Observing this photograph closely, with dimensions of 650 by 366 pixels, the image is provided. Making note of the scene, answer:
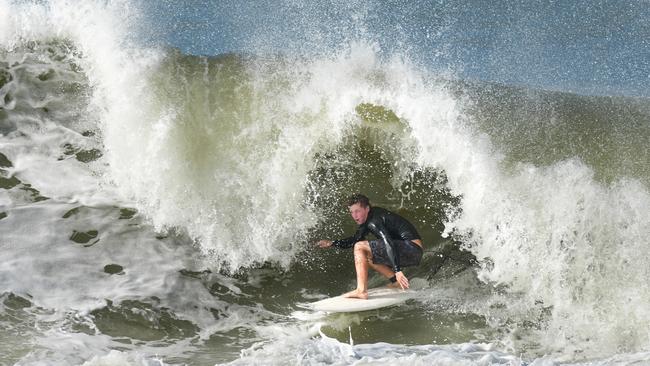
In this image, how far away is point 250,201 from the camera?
714cm

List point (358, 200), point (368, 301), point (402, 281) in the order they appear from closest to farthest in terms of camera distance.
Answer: point (402, 281) → point (368, 301) → point (358, 200)

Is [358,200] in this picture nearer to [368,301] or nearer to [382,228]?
[382,228]

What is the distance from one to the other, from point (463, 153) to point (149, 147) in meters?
3.15

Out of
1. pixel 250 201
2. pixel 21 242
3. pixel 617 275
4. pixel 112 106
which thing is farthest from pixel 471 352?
pixel 112 106

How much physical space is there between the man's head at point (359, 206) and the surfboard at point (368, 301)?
0.61 meters

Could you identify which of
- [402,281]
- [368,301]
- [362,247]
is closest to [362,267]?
[362,247]

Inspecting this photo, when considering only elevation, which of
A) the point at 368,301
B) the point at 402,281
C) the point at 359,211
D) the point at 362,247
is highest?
the point at 359,211

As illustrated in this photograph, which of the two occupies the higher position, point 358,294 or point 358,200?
point 358,200

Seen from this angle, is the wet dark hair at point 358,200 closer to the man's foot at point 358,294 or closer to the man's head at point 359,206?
the man's head at point 359,206

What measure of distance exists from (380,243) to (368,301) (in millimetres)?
500

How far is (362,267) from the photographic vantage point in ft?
19.8

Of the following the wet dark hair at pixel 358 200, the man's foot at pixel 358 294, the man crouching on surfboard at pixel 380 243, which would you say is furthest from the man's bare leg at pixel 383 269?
the wet dark hair at pixel 358 200

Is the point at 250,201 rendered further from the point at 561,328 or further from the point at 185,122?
the point at 561,328

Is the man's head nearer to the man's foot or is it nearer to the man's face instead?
the man's face
